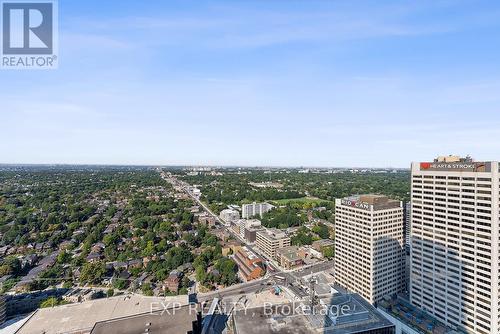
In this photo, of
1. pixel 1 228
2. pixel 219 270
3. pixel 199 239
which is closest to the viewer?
pixel 219 270

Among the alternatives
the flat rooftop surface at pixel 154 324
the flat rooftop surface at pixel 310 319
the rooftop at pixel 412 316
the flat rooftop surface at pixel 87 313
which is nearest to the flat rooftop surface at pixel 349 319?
the flat rooftop surface at pixel 310 319

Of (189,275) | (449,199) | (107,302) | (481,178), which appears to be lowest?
(189,275)

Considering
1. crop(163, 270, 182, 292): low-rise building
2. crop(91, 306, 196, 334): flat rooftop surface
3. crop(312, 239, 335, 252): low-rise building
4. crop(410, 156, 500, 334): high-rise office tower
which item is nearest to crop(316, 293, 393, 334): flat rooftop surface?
crop(410, 156, 500, 334): high-rise office tower

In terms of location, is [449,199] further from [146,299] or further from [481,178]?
[146,299]

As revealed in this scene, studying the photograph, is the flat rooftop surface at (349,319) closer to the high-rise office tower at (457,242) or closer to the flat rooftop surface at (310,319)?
the flat rooftop surface at (310,319)

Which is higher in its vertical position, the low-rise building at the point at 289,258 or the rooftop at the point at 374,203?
the rooftop at the point at 374,203

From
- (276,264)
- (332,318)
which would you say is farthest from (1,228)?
(332,318)

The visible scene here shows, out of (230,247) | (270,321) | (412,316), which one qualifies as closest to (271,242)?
(230,247)

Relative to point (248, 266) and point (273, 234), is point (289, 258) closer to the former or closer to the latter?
point (248, 266)
